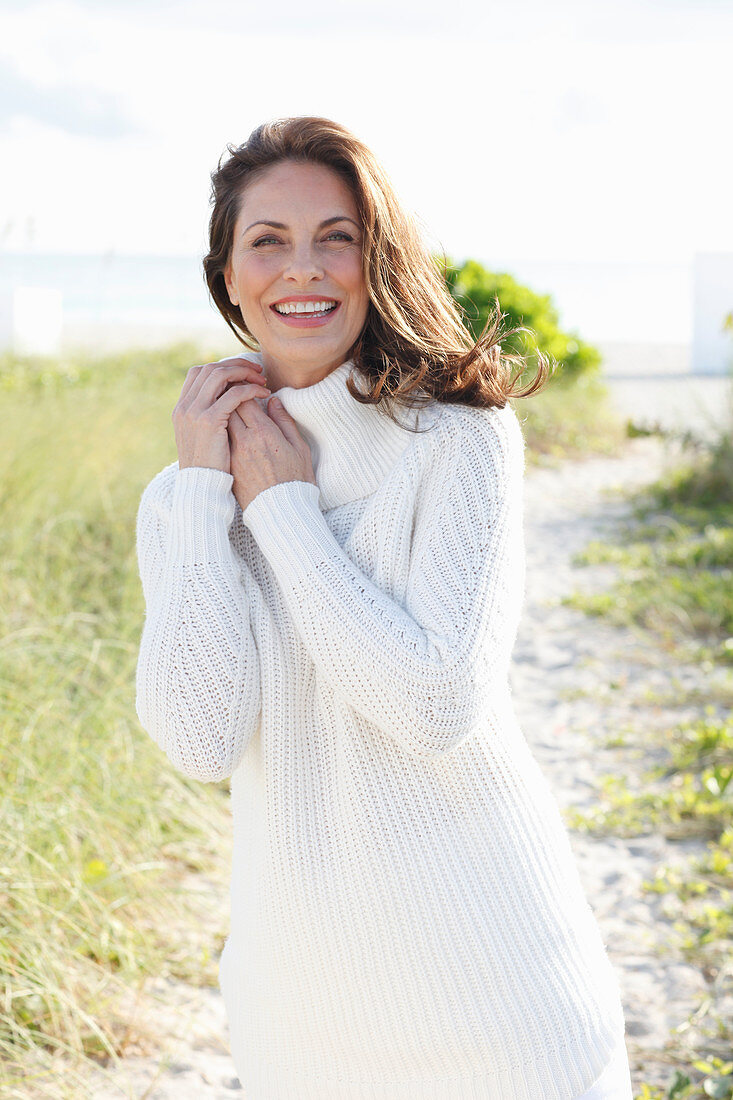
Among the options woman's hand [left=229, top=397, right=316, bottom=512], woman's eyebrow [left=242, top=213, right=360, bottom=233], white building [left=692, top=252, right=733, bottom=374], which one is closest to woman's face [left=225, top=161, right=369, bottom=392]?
woman's eyebrow [left=242, top=213, right=360, bottom=233]

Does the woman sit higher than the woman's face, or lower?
lower

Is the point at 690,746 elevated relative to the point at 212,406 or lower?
lower

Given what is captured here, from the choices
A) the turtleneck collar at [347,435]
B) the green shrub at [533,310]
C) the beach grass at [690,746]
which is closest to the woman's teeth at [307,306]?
the turtleneck collar at [347,435]

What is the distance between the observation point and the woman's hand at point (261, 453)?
1.65m

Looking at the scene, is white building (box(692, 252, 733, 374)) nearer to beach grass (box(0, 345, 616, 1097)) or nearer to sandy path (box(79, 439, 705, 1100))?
sandy path (box(79, 439, 705, 1100))

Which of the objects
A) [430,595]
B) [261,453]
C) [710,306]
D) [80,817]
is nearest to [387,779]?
[430,595]

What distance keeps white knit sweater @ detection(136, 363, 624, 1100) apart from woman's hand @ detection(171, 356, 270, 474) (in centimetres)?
4

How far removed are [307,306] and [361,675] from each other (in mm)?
630

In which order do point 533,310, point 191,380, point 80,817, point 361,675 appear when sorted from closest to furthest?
1. point 361,675
2. point 191,380
3. point 80,817
4. point 533,310

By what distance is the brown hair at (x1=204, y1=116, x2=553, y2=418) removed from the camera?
1654mm

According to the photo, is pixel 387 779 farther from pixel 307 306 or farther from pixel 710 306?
pixel 710 306

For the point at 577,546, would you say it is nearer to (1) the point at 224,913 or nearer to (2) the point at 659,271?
(1) the point at 224,913

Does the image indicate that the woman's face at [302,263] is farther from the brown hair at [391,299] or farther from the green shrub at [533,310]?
the green shrub at [533,310]

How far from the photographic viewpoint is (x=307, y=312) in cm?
170
